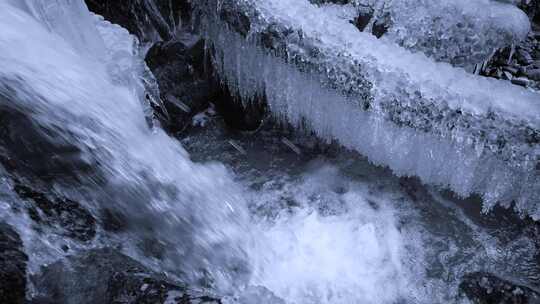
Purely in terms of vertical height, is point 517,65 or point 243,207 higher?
point 517,65

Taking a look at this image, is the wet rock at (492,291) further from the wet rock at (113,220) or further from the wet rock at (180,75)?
the wet rock at (180,75)

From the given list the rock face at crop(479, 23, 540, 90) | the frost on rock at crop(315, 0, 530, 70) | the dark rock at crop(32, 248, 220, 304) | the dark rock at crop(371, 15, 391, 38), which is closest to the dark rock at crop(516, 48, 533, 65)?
the rock face at crop(479, 23, 540, 90)

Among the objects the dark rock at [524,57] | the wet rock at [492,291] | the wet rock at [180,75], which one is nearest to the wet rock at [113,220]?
the wet rock at [180,75]

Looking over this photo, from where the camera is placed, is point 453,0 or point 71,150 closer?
point 71,150

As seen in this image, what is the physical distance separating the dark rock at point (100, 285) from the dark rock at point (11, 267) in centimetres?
8

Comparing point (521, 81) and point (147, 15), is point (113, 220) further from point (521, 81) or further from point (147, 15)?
point (521, 81)

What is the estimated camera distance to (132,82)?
12.3 feet

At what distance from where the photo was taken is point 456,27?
435cm

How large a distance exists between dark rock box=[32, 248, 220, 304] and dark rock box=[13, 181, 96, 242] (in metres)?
0.14

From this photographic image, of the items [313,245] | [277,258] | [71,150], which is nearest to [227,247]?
[277,258]

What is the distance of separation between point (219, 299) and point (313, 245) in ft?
5.15

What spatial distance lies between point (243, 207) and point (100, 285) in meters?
1.79

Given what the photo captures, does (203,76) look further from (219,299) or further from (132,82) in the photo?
(219,299)

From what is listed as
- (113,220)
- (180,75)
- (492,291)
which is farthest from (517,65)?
(113,220)
